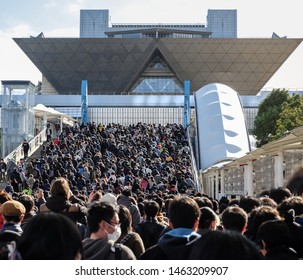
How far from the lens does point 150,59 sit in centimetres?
8675

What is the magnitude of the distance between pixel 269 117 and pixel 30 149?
926 inches

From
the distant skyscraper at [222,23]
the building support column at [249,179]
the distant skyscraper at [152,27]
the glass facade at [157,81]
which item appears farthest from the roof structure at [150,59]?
the building support column at [249,179]

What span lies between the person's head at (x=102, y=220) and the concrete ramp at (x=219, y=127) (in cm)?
2560

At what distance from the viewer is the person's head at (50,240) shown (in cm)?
315

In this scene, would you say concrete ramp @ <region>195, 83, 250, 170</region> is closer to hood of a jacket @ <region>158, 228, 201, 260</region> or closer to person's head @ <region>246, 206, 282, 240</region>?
person's head @ <region>246, 206, 282, 240</region>

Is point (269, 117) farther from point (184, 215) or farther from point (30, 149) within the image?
point (184, 215)

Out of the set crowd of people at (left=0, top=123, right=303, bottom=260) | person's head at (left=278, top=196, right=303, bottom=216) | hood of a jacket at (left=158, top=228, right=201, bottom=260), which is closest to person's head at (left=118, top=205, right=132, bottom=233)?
crowd of people at (left=0, top=123, right=303, bottom=260)

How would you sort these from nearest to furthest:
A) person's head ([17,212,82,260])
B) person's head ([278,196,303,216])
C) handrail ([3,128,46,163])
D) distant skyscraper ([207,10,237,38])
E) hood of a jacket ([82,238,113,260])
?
person's head ([17,212,82,260]), hood of a jacket ([82,238,113,260]), person's head ([278,196,303,216]), handrail ([3,128,46,163]), distant skyscraper ([207,10,237,38])

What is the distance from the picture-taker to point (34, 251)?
10.4 feet

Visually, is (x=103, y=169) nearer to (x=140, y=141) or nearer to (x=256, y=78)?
(x=140, y=141)

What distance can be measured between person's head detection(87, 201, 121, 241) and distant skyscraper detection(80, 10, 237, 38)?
95264 mm

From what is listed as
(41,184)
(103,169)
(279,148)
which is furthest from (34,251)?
(103,169)

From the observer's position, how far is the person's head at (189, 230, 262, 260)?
9.55 feet
